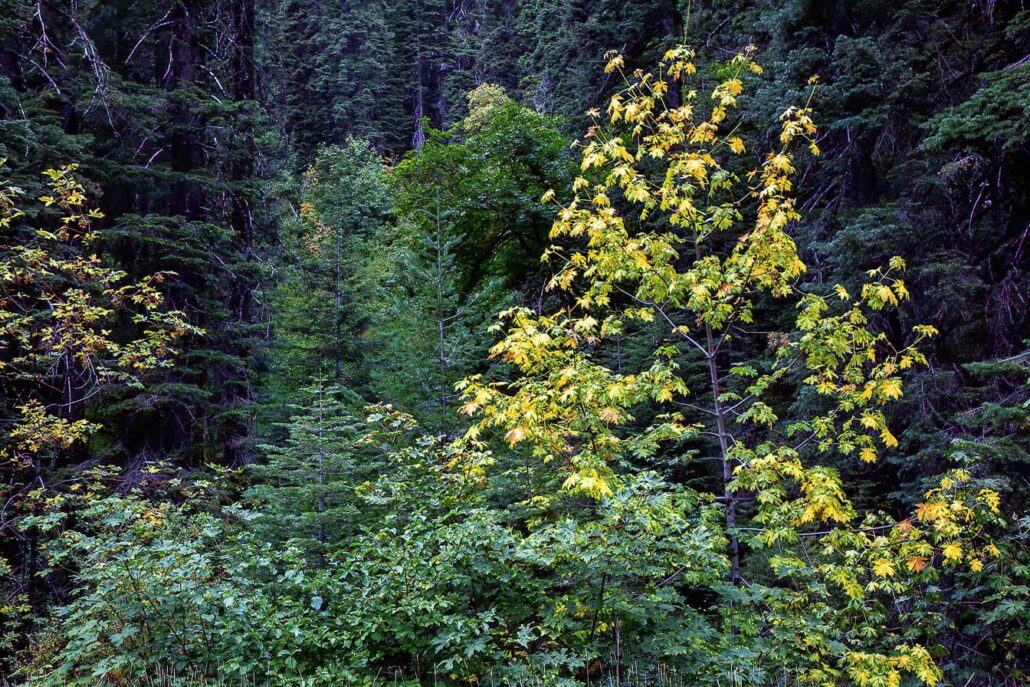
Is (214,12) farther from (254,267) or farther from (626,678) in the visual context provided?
(626,678)

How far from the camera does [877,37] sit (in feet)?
27.5

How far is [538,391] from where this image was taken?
5254 mm

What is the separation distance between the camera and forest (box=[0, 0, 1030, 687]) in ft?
14.7

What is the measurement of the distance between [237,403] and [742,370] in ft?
23.4

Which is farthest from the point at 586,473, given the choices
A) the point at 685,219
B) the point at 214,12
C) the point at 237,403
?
the point at 214,12

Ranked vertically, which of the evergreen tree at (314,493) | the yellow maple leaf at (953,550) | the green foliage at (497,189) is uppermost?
the green foliage at (497,189)

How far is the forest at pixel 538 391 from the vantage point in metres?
4.48

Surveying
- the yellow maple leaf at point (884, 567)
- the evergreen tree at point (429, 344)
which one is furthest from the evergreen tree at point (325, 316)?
the yellow maple leaf at point (884, 567)

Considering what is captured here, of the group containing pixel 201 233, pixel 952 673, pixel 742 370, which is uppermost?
pixel 201 233

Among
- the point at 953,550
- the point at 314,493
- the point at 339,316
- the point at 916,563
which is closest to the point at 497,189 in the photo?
the point at 339,316

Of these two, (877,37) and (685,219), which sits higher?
(877,37)

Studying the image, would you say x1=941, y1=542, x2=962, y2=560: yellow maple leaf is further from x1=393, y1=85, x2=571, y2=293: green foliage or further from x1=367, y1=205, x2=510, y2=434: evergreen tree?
x1=393, y1=85, x2=571, y2=293: green foliage

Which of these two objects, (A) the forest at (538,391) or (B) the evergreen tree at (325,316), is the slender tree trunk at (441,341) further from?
(B) the evergreen tree at (325,316)

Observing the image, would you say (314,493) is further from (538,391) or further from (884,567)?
(884,567)
